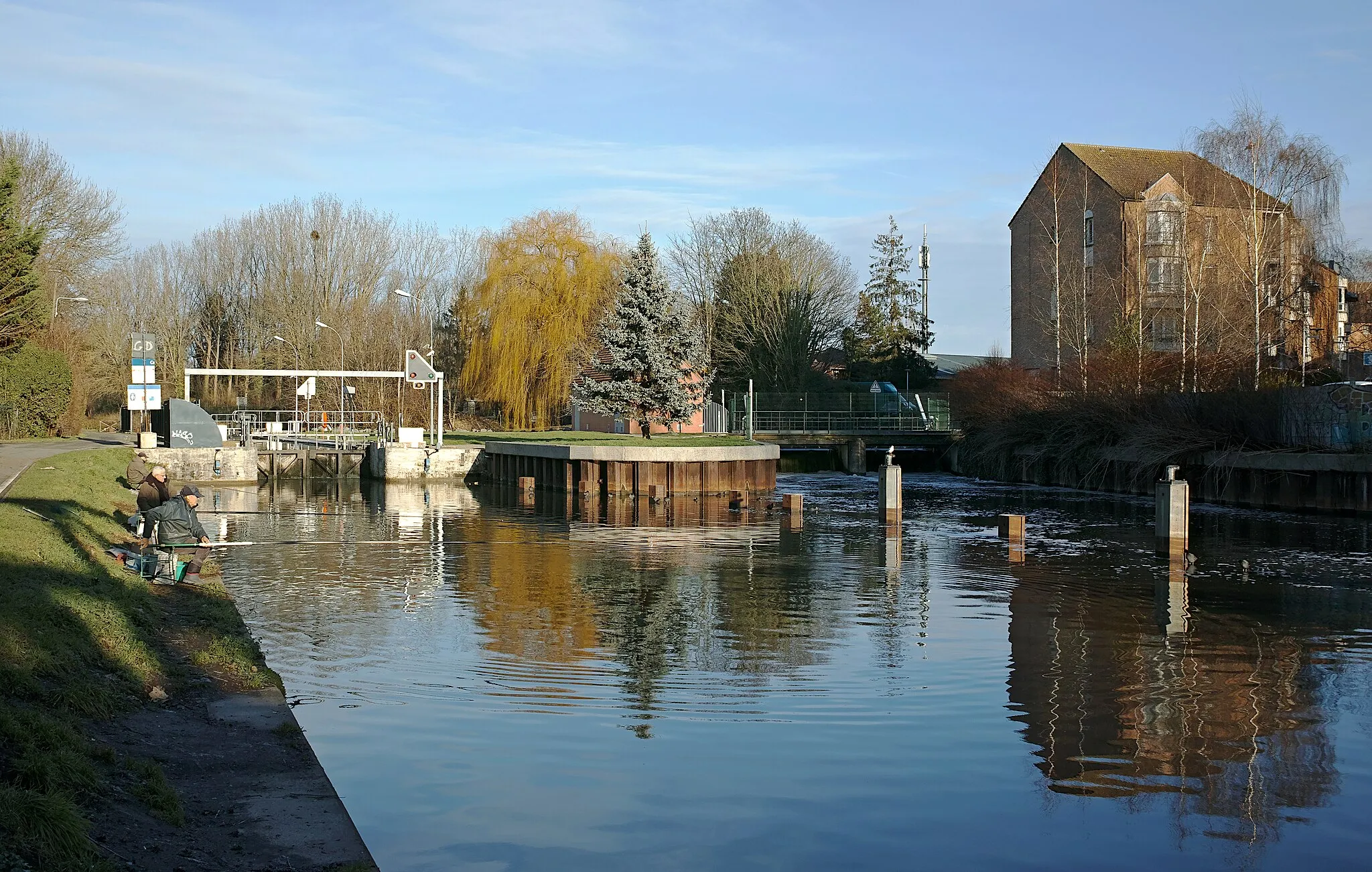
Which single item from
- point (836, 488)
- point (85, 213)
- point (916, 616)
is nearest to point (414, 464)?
point (836, 488)

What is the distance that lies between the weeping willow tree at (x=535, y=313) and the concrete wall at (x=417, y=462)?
32.4 ft

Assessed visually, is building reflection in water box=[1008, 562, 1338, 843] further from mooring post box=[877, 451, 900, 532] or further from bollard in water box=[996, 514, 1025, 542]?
mooring post box=[877, 451, 900, 532]

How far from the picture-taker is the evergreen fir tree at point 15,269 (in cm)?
3022

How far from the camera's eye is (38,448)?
38656mm

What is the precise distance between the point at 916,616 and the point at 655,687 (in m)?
5.26

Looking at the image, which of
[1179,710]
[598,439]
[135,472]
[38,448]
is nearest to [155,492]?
[135,472]

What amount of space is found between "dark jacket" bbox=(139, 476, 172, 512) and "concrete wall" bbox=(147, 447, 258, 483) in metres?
23.7

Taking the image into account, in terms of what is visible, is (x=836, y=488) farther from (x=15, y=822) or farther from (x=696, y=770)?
(x=15, y=822)

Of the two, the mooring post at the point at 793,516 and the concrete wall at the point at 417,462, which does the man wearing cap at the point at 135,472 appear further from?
the mooring post at the point at 793,516

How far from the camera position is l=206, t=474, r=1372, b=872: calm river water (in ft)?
24.6

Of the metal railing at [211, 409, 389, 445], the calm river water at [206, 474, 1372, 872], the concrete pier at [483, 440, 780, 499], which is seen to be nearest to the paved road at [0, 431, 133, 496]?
the metal railing at [211, 409, 389, 445]

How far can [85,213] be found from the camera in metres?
50.0

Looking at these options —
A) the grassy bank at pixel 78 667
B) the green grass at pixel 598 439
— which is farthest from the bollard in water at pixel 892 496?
the grassy bank at pixel 78 667

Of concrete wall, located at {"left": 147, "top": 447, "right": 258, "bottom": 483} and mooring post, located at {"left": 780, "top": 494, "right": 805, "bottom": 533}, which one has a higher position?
concrete wall, located at {"left": 147, "top": 447, "right": 258, "bottom": 483}
